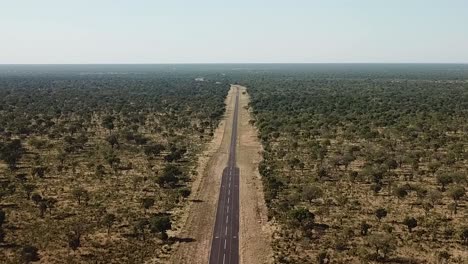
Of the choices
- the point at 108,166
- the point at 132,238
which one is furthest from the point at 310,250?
the point at 108,166

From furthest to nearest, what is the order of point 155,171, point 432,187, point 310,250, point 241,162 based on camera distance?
1. point 241,162
2. point 155,171
3. point 432,187
4. point 310,250

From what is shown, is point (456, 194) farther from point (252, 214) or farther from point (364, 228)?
point (252, 214)

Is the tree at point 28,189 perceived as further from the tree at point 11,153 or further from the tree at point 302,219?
the tree at point 302,219

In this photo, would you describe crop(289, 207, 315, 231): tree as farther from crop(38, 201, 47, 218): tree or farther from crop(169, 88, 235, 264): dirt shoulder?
crop(38, 201, 47, 218): tree

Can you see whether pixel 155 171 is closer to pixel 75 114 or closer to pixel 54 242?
pixel 54 242

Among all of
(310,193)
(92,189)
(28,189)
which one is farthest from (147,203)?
(310,193)

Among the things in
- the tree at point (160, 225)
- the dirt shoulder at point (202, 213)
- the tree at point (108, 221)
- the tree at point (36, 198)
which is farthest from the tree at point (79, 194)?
the tree at point (160, 225)

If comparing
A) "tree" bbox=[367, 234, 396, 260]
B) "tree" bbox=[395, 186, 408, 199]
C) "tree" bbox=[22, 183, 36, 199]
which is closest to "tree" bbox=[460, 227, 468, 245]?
"tree" bbox=[367, 234, 396, 260]
